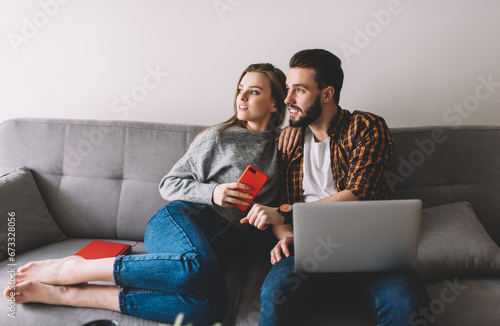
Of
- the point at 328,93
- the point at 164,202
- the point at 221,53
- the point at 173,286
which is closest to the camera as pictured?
the point at 173,286

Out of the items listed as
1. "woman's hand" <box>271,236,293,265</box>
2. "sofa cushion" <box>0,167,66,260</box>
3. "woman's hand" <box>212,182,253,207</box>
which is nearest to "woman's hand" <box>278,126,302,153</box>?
"woman's hand" <box>212,182,253,207</box>

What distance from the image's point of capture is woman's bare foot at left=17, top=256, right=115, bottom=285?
4.15 feet

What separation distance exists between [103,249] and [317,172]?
92cm

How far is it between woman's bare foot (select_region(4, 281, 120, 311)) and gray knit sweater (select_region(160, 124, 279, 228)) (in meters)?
0.46

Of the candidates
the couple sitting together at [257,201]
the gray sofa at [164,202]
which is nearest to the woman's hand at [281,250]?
the couple sitting together at [257,201]

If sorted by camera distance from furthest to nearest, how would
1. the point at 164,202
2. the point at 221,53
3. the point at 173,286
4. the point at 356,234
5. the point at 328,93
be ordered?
the point at 221,53, the point at 164,202, the point at 328,93, the point at 173,286, the point at 356,234

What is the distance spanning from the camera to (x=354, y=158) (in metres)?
1.44

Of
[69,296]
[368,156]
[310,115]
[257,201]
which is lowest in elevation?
[69,296]

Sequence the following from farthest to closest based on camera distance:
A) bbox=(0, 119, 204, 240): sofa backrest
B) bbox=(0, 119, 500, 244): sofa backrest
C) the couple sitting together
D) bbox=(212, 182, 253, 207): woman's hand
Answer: bbox=(0, 119, 204, 240): sofa backrest
bbox=(0, 119, 500, 244): sofa backrest
bbox=(212, 182, 253, 207): woman's hand
the couple sitting together

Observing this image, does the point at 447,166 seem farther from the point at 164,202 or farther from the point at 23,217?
the point at 23,217

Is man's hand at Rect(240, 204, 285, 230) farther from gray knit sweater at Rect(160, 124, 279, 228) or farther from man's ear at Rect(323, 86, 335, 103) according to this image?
man's ear at Rect(323, 86, 335, 103)

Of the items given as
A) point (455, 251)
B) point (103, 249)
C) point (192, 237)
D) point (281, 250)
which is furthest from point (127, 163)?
point (455, 251)

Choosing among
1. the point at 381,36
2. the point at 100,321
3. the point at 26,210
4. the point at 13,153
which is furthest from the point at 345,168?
the point at 13,153

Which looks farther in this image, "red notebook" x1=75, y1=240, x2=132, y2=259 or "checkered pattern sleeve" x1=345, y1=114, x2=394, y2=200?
"red notebook" x1=75, y1=240, x2=132, y2=259
